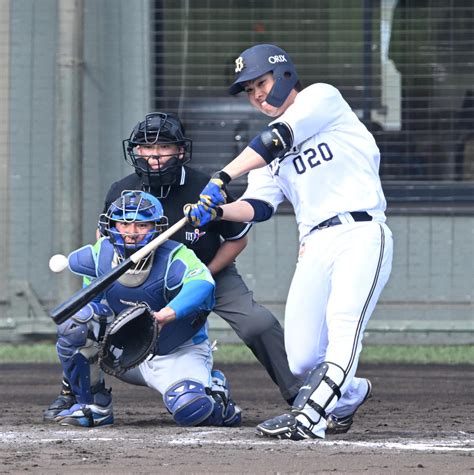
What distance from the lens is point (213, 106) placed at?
37.3ft

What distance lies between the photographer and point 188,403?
21.1ft

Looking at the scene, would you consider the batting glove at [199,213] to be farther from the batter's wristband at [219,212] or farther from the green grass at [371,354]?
the green grass at [371,354]

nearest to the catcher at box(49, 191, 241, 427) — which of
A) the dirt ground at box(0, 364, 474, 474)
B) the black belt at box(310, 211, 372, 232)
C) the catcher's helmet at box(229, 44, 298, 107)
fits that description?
the dirt ground at box(0, 364, 474, 474)

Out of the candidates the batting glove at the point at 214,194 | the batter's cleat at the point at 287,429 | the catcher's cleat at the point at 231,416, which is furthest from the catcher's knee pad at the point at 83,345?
the batter's cleat at the point at 287,429

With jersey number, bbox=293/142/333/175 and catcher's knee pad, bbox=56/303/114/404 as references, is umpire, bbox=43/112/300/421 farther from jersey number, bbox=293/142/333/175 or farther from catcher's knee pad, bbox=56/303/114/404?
jersey number, bbox=293/142/333/175

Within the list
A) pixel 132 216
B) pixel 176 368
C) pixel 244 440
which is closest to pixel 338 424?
pixel 244 440

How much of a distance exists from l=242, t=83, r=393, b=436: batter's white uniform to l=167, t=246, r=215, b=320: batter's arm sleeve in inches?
15.5

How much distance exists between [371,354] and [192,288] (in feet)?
14.4

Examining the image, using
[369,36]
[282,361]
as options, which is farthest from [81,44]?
[282,361]

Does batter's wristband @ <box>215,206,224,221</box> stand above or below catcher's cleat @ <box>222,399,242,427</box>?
above

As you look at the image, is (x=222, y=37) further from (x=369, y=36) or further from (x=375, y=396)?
(x=375, y=396)

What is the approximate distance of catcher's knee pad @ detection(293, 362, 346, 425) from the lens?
5.89 m

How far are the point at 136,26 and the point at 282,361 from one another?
499 cm

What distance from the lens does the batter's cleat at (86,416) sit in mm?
6555
